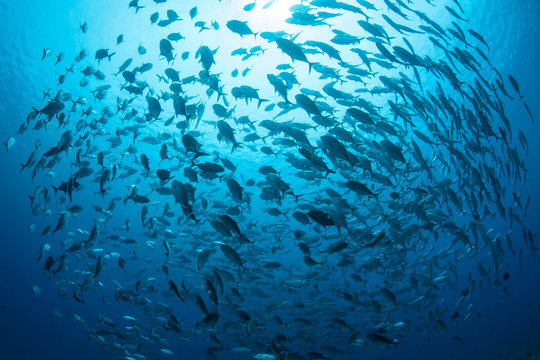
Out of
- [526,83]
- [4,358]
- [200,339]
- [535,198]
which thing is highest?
[535,198]

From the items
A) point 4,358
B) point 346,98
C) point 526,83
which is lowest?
point 4,358

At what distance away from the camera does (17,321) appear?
38.9m

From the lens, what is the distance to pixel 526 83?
1888cm

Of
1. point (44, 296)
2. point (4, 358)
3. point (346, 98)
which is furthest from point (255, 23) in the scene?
point (44, 296)

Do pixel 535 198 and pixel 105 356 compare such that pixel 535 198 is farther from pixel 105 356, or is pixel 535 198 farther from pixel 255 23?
pixel 105 356

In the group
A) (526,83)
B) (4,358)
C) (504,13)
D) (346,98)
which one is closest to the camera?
(346,98)

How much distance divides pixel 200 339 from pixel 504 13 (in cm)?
4383

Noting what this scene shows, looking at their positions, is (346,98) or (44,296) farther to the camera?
(44,296)

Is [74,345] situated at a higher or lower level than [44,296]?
lower

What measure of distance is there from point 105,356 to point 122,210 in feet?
59.7

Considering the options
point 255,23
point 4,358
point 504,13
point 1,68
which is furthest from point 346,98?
point 4,358

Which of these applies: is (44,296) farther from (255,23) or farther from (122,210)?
(255,23)

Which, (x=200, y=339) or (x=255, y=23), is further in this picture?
(x=200, y=339)

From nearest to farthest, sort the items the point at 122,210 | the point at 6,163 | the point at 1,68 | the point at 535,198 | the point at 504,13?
the point at 504,13 < the point at 1,68 < the point at 535,198 < the point at 6,163 < the point at 122,210
